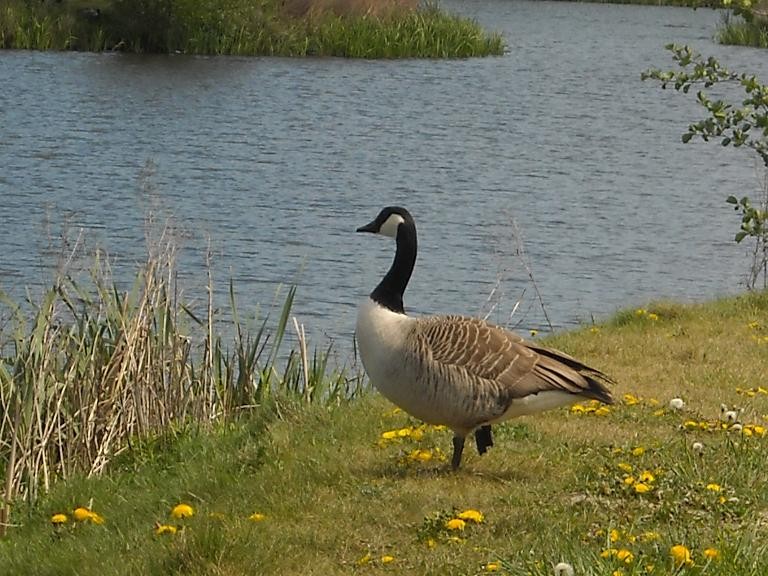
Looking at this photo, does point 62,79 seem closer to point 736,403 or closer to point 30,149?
point 30,149

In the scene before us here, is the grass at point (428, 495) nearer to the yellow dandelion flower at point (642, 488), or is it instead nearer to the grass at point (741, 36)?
the yellow dandelion flower at point (642, 488)

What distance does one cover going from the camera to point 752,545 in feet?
18.2

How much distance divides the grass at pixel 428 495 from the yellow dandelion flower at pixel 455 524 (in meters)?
0.02

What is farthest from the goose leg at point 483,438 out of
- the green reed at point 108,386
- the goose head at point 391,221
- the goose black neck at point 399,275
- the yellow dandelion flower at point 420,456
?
the green reed at point 108,386

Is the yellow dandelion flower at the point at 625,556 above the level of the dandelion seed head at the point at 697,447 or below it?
above

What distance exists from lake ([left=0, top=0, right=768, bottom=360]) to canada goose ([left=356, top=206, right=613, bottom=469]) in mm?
3327

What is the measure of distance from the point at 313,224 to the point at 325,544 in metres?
14.9

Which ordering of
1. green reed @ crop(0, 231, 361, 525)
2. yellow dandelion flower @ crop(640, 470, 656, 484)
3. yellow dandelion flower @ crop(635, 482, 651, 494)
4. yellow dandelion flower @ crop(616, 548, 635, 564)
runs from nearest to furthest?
yellow dandelion flower @ crop(616, 548, 635, 564), yellow dandelion flower @ crop(635, 482, 651, 494), yellow dandelion flower @ crop(640, 470, 656, 484), green reed @ crop(0, 231, 361, 525)

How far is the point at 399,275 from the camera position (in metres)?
7.58

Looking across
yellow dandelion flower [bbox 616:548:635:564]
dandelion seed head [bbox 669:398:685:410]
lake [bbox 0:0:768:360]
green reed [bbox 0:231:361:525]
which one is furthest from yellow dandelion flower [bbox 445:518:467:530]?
lake [bbox 0:0:768:360]

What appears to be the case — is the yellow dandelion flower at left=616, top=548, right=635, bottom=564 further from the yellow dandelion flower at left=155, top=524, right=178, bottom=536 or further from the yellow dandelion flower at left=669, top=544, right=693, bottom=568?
the yellow dandelion flower at left=155, top=524, right=178, bottom=536

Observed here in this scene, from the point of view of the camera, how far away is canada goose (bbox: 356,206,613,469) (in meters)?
7.03

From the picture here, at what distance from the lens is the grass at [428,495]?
19.9 ft

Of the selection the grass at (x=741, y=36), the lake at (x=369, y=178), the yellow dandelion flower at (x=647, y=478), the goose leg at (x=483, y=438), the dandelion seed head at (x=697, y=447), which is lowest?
the lake at (x=369, y=178)
